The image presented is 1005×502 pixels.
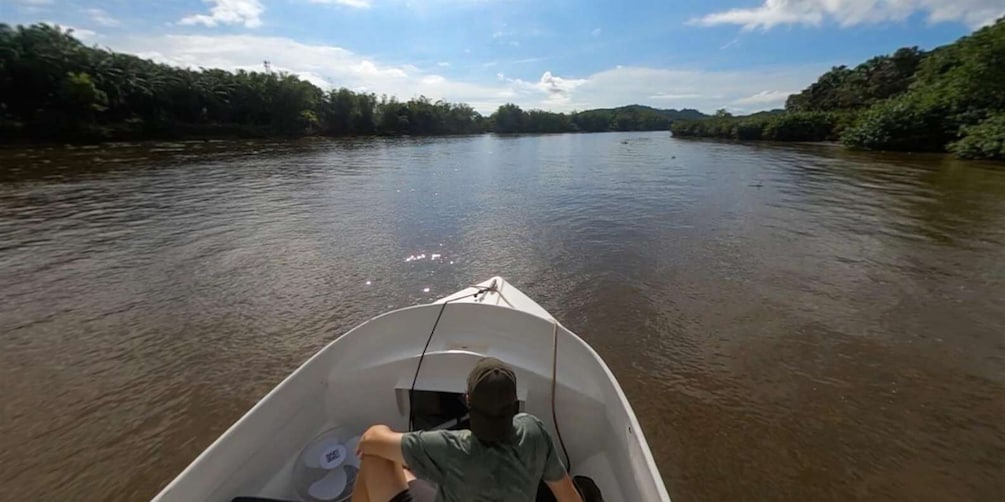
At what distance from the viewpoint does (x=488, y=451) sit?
6.09 ft

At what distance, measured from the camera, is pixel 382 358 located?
341cm

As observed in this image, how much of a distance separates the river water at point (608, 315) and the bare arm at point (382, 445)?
253 centimetres

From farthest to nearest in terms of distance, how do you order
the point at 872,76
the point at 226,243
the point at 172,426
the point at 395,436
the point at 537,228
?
the point at 872,76 → the point at 537,228 → the point at 226,243 → the point at 172,426 → the point at 395,436

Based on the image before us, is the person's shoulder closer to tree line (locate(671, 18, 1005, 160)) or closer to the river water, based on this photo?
the river water

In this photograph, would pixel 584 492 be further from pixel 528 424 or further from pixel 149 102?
pixel 149 102

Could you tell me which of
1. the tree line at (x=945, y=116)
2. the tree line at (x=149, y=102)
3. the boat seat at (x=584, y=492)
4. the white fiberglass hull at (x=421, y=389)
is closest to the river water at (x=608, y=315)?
the white fiberglass hull at (x=421, y=389)

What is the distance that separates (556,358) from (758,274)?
6.52m

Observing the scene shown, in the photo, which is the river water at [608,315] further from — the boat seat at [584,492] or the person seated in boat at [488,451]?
the person seated in boat at [488,451]

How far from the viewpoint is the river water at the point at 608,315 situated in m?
3.85

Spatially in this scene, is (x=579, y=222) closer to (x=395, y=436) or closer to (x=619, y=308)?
(x=619, y=308)

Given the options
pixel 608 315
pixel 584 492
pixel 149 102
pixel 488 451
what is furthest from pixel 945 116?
pixel 149 102

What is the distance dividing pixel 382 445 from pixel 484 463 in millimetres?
595

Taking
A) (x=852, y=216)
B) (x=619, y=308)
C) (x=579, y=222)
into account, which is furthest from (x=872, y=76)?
(x=619, y=308)

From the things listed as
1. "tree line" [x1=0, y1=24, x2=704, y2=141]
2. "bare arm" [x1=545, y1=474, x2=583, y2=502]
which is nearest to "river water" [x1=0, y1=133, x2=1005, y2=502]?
"bare arm" [x1=545, y1=474, x2=583, y2=502]
